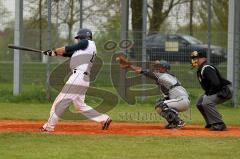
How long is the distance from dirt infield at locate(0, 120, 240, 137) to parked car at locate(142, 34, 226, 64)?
19.9 feet

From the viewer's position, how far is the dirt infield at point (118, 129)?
12586mm

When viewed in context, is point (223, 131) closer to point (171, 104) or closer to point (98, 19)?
point (171, 104)

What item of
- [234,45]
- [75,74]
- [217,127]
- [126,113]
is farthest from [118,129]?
[234,45]

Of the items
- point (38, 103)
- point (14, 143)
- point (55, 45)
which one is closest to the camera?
point (14, 143)

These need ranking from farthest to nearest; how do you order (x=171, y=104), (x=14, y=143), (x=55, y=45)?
(x=55, y=45)
(x=171, y=104)
(x=14, y=143)

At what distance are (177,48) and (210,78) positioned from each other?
7449mm

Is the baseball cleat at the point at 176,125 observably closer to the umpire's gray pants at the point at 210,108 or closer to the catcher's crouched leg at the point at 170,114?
the catcher's crouched leg at the point at 170,114

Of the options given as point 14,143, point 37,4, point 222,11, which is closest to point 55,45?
point 37,4

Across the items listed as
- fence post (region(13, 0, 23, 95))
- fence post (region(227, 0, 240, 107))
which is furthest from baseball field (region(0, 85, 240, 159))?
fence post (region(13, 0, 23, 95))

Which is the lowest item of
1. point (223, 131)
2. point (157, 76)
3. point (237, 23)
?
point (223, 131)

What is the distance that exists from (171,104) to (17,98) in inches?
304

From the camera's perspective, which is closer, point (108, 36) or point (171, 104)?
point (171, 104)

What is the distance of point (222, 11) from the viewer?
23.0 metres

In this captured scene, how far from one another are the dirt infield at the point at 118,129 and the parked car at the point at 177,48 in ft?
19.9
